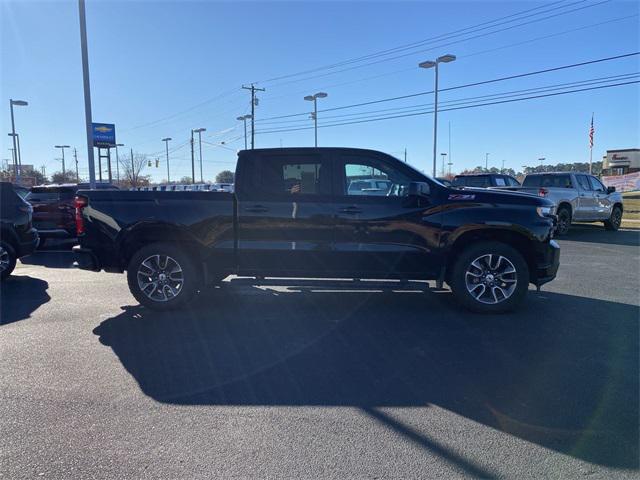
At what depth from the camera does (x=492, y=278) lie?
5.75 meters

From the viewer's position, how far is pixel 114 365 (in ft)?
14.0

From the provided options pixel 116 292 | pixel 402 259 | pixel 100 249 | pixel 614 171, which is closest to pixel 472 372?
pixel 402 259

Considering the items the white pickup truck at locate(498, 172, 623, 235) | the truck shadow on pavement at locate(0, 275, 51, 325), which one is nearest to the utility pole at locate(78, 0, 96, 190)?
the truck shadow on pavement at locate(0, 275, 51, 325)

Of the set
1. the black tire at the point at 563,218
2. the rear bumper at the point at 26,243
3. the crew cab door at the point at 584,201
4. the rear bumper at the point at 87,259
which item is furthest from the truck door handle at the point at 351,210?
the crew cab door at the point at 584,201

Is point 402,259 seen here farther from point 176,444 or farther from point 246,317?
point 176,444

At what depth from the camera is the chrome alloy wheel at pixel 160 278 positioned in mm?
5969

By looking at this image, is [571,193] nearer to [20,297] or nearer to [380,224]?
[380,224]

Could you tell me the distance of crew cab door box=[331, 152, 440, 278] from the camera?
5758mm

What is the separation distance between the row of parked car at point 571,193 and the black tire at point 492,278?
8.53m

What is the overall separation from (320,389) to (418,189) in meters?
2.80

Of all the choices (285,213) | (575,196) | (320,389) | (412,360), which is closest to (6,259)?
(285,213)

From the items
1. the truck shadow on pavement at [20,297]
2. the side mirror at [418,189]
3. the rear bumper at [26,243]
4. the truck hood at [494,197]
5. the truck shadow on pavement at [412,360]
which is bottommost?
the truck shadow on pavement at [20,297]

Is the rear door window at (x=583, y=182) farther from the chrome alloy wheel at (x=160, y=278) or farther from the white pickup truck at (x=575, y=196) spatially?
the chrome alloy wheel at (x=160, y=278)

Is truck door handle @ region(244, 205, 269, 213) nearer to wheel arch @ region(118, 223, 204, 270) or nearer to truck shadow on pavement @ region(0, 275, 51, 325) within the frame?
wheel arch @ region(118, 223, 204, 270)
